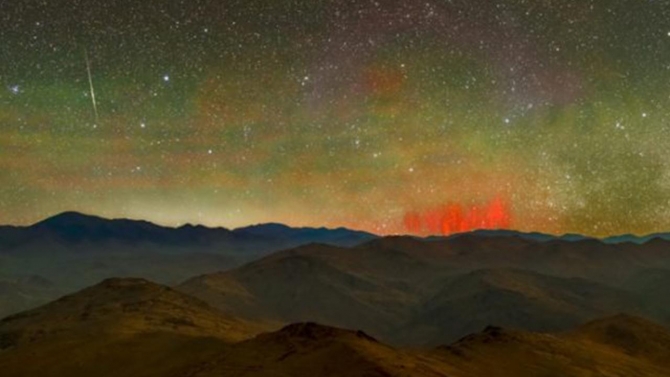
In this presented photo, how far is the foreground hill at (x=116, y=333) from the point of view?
150ft

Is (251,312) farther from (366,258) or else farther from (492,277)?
(366,258)

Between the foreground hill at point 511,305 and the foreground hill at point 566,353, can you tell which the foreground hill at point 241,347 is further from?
the foreground hill at point 511,305

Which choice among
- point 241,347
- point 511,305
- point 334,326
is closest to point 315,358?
point 241,347

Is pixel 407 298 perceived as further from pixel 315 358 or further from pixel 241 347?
pixel 315 358

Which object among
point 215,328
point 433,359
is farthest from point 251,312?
point 433,359

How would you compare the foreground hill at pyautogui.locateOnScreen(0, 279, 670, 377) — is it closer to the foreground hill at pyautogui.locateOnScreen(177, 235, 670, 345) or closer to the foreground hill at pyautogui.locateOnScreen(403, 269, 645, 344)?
the foreground hill at pyautogui.locateOnScreen(403, 269, 645, 344)

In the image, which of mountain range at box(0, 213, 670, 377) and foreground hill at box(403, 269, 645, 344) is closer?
mountain range at box(0, 213, 670, 377)

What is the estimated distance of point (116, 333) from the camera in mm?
55656

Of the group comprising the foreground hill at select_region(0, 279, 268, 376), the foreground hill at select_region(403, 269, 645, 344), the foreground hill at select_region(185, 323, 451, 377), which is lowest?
the foreground hill at select_region(403, 269, 645, 344)

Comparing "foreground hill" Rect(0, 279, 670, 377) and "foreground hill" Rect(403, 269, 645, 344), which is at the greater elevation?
"foreground hill" Rect(0, 279, 670, 377)

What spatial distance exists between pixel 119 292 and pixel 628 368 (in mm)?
53911

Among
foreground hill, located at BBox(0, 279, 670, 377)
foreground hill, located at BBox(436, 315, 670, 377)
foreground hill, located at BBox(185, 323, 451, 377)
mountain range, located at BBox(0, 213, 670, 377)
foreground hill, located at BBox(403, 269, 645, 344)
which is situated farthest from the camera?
foreground hill, located at BBox(403, 269, 645, 344)

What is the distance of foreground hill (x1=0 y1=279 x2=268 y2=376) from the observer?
4563 centimetres

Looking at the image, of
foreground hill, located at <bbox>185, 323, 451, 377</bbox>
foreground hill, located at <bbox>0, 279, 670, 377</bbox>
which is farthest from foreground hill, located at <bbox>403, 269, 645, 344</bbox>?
foreground hill, located at <bbox>185, 323, 451, 377</bbox>
